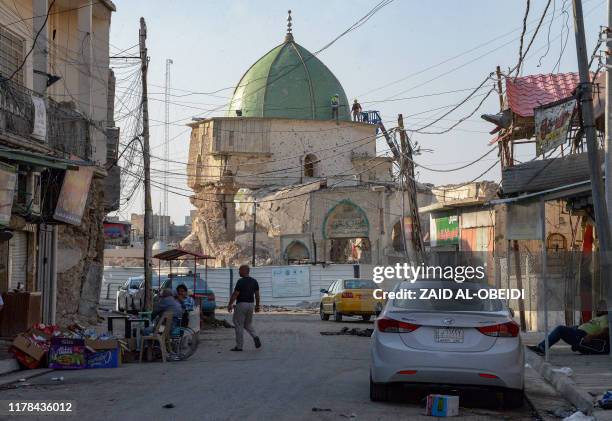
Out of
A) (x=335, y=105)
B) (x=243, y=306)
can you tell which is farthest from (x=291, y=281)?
(x=243, y=306)

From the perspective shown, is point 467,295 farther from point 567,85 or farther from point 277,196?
point 277,196

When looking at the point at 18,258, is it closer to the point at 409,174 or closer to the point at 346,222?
the point at 409,174

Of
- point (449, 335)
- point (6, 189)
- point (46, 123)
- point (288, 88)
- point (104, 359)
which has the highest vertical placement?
point (288, 88)

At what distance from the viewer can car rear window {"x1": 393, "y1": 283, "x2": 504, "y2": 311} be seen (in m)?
10.5

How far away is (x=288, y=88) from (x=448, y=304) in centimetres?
→ 5049

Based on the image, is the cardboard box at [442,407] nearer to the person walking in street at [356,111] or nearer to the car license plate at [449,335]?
the car license plate at [449,335]

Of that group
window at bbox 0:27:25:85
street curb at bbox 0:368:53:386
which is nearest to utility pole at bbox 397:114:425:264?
window at bbox 0:27:25:85

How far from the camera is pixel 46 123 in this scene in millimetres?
18797

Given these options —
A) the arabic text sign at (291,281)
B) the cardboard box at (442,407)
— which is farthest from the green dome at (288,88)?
the cardboard box at (442,407)

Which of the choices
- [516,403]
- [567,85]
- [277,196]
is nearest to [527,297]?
[567,85]

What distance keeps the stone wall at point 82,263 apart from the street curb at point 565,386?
12.4m

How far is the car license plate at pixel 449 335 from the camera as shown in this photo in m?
9.91

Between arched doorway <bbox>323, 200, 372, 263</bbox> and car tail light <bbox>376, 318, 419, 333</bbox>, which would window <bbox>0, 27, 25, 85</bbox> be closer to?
car tail light <bbox>376, 318, 419, 333</bbox>

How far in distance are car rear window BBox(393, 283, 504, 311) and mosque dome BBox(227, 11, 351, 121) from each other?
49.5 meters
